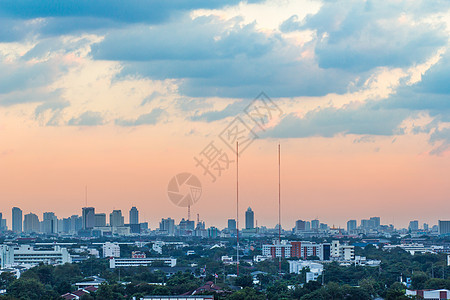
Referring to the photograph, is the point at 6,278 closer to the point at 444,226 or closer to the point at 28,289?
the point at 28,289

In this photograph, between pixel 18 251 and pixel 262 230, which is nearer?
pixel 18 251

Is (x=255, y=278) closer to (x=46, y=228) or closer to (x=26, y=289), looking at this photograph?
(x=26, y=289)

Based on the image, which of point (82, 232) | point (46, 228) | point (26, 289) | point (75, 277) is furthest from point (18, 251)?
point (46, 228)

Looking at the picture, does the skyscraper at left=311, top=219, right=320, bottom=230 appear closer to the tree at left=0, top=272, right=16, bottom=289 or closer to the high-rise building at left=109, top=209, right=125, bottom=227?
the high-rise building at left=109, top=209, right=125, bottom=227

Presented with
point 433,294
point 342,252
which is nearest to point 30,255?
point 342,252

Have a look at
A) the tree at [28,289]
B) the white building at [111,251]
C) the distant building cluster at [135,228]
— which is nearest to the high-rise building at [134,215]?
the distant building cluster at [135,228]
